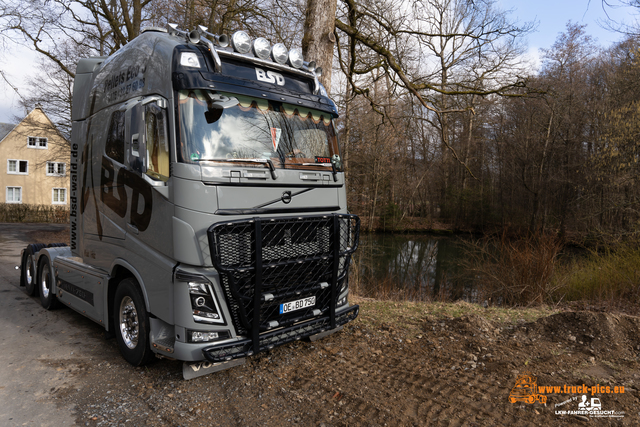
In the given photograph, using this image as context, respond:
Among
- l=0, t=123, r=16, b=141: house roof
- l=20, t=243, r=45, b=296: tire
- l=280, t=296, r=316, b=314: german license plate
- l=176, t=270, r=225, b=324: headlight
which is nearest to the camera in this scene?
l=176, t=270, r=225, b=324: headlight

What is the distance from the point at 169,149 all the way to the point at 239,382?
2315 mm

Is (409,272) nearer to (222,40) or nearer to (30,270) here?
(30,270)

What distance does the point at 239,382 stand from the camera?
12.8 ft

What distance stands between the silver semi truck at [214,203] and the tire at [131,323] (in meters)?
0.02

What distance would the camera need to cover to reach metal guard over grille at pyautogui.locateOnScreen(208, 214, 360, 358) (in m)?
3.62

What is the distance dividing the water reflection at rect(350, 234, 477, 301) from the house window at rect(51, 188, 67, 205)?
1202 inches

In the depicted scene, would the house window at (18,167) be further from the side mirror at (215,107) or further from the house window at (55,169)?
the side mirror at (215,107)

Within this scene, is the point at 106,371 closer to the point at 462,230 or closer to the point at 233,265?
the point at 233,265

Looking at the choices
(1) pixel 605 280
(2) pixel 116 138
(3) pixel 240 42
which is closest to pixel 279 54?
(3) pixel 240 42

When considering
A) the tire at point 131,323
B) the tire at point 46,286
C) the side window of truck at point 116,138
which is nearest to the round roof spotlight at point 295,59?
the side window of truck at point 116,138

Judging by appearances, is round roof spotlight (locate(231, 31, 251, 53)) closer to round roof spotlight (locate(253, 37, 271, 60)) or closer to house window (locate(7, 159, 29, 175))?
round roof spotlight (locate(253, 37, 271, 60))

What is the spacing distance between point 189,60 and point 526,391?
4.26m

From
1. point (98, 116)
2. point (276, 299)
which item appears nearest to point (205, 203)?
point (276, 299)

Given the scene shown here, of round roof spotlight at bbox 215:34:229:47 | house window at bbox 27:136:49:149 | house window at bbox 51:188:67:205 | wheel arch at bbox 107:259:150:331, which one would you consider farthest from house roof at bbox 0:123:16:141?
round roof spotlight at bbox 215:34:229:47
